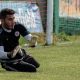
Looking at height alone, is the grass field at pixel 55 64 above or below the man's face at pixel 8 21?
below

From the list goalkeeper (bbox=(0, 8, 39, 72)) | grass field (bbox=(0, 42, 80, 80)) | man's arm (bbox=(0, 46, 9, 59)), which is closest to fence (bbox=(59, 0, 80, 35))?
grass field (bbox=(0, 42, 80, 80))

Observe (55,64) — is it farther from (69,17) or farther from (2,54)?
(69,17)

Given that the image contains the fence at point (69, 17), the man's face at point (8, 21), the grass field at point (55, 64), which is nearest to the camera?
the grass field at point (55, 64)

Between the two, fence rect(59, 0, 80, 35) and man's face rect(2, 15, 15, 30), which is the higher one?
man's face rect(2, 15, 15, 30)

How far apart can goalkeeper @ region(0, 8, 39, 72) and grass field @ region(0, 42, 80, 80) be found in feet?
0.57

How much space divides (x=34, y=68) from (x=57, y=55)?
2.53 meters

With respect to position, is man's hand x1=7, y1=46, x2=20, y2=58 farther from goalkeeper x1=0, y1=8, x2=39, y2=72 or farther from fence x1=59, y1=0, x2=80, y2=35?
fence x1=59, y1=0, x2=80, y2=35

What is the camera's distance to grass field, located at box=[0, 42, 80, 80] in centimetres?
818

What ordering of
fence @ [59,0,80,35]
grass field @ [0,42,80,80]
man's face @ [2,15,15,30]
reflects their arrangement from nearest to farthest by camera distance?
grass field @ [0,42,80,80] < man's face @ [2,15,15,30] < fence @ [59,0,80,35]

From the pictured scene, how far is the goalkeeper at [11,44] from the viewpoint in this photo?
892cm

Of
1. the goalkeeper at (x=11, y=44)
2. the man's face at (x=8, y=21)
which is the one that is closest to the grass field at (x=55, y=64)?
the goalkeeper at (x=11, y=44)

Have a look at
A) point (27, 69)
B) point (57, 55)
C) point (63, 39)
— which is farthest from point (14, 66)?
point (63, 39)

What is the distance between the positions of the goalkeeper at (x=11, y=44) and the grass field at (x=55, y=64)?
0.17 m

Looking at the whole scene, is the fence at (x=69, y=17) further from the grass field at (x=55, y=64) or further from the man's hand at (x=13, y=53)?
the man's hand at (x=13, y=53)
